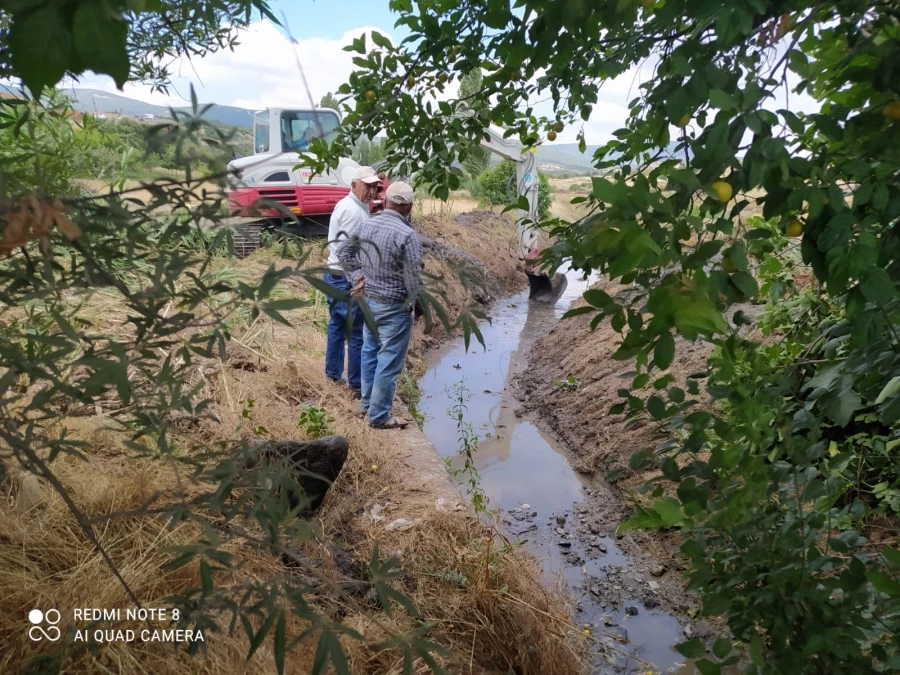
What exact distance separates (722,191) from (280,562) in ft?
7.34

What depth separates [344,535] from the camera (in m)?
3.37

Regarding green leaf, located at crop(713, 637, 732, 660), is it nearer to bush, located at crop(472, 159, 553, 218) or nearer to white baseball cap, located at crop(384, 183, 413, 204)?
white baseball cap, located at crop(384, 183, 413, 204)

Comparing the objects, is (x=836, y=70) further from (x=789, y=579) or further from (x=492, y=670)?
(x=492, y=670)

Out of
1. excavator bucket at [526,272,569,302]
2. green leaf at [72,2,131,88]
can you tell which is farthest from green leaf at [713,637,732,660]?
excavator bucket at [526,272,569,302]

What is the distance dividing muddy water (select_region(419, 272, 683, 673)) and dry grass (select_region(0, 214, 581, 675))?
0.50m

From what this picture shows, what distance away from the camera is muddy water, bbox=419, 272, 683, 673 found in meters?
3.63

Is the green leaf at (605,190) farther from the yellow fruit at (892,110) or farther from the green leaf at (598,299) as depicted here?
the yellow fruit at (892,110)

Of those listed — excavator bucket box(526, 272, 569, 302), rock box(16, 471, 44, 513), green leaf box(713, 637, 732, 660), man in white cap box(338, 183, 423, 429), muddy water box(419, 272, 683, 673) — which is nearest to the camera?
green leaf box(713, 637, 732, 660)

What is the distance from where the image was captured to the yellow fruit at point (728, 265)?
1130 mm

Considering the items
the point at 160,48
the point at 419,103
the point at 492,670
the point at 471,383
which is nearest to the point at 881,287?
the point at 419,103

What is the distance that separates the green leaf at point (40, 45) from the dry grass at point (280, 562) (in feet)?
2.51

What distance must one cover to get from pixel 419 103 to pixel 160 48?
828mm

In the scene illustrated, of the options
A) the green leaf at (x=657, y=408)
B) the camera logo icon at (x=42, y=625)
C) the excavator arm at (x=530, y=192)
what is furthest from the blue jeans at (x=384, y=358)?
the excavator arm at (x=530, y=192)

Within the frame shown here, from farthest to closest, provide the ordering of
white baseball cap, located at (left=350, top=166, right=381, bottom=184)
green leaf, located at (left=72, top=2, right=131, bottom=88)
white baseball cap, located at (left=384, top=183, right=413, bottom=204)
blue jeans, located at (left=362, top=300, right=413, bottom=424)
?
white baseball cap, located at (left=350, top=166, right=381, bottom=184), blue jeans, located at (left=362, top=300, right=413, bottom=424), white baseball cap, located at (left=384, top=183, right=413, bottom=204), green leaf, located at (left=72, top=2, right=131, bottom=88)
